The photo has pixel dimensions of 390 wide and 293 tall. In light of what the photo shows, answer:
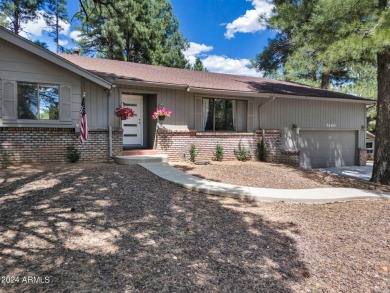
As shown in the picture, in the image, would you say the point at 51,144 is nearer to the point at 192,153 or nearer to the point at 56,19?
the point at 192,153

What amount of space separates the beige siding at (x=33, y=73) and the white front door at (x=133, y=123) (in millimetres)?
1916

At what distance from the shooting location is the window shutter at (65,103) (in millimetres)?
8625

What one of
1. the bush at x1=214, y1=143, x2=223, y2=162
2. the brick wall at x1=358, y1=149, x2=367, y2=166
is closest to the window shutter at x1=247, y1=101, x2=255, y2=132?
the bush at x1=214, y1=143, x2=223, y2=162

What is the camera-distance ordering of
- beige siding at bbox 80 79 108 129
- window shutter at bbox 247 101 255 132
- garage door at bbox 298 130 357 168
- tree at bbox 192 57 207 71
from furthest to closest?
tree at bbox 192 57 207 71
garage door at bbox 298 130 357 168
window shutter at bbox 247 101 255 132
beige siding at bbox 80 79 108 129

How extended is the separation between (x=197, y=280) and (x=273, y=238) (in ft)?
4.99

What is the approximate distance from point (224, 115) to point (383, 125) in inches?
227

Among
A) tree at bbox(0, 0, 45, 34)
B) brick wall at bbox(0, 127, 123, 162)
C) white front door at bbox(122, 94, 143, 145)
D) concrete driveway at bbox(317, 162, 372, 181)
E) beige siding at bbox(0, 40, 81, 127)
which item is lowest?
concrete driveway at bbox(317, 162, 372, 181)

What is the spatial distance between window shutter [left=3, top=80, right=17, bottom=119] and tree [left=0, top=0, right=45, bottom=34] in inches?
520

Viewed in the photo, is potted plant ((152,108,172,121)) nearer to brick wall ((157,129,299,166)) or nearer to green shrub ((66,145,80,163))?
brick wall ((157,129,299,166))

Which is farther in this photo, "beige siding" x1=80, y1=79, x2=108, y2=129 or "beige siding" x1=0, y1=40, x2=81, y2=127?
"beige siding" x1=80, y1=79, x2=108, y2=129

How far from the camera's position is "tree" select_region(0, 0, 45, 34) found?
58.6 feet

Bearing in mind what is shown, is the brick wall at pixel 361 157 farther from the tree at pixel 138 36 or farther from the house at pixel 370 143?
the tree at pixel 138 36

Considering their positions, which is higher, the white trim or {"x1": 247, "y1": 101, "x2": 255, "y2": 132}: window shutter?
the white trim

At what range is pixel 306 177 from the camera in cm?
829
